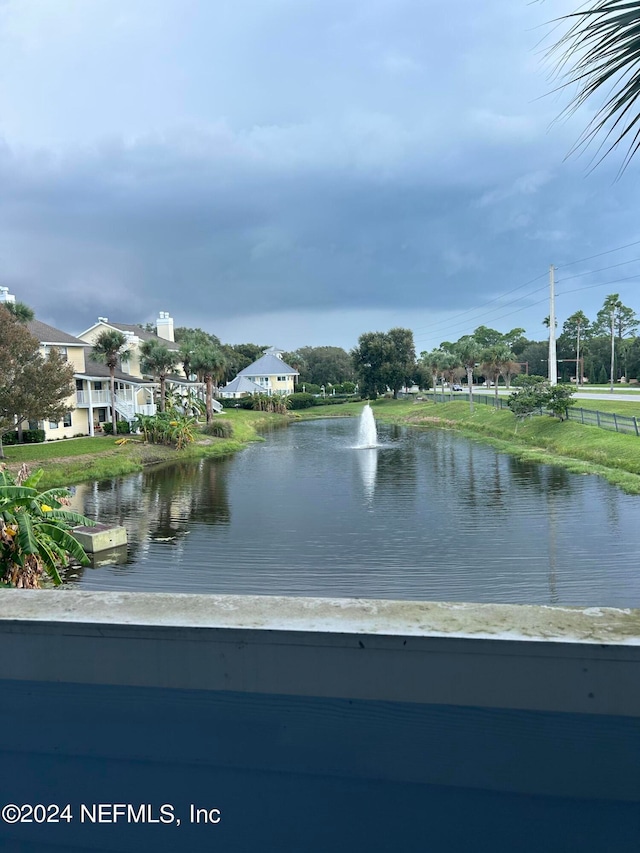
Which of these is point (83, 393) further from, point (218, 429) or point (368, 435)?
point (368, 435)

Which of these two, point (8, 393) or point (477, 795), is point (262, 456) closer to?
point (8, 393)

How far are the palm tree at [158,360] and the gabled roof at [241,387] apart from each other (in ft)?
111

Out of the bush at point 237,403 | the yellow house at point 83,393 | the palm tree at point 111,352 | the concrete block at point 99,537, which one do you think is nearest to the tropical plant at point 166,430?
the palm tree at point 111,352

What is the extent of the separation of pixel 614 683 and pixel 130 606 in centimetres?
148

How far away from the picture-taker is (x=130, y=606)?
6.95 feet

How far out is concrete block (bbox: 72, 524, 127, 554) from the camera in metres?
17.2

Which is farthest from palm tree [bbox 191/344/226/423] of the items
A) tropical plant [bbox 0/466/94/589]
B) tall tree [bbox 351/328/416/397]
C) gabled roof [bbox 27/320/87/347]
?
tropical plant [bbox 0/466/94/589]

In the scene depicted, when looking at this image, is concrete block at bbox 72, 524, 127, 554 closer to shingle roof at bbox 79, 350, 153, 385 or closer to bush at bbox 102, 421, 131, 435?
bush at bbox 102, 421, 131, 435

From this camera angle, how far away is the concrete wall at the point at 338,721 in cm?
177

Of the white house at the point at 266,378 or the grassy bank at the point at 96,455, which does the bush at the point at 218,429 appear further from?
the white house at the point at 266,378

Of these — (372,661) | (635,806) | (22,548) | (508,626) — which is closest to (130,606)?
(372,661)

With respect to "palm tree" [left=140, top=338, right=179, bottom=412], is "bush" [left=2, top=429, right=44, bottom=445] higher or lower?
lower

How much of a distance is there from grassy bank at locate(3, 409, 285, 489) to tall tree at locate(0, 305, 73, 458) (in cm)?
259

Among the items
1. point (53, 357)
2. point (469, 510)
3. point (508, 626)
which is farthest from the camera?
point (53, 357)
